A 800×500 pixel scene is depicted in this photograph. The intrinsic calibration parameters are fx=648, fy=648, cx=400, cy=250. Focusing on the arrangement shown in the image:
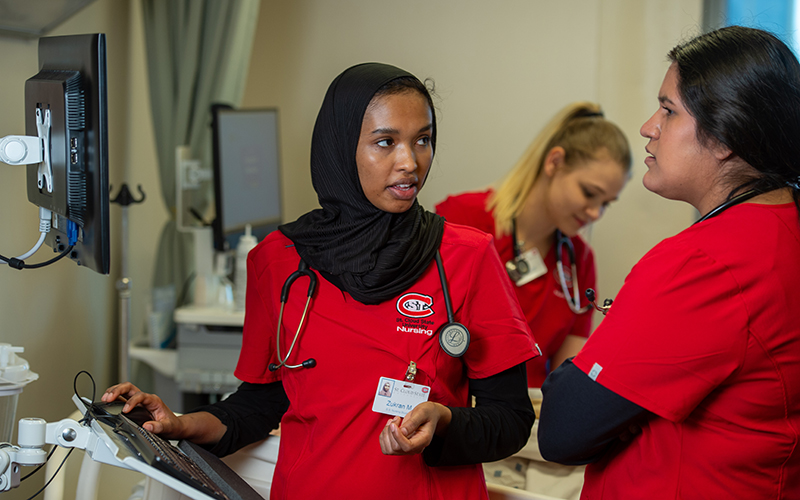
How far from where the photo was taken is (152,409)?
1.11 meters

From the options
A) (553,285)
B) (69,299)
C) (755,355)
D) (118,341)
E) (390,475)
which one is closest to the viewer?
(755,355)

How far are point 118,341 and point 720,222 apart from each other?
7.93 feet

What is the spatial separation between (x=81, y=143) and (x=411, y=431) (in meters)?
0.67

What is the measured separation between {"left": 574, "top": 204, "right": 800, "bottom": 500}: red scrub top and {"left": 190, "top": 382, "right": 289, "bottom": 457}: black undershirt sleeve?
0.62 meters

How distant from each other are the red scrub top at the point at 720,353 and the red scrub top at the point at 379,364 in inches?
8.9

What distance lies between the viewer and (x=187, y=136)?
9.06 ft

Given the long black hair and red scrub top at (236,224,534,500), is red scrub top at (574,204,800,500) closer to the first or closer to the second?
the long black hair

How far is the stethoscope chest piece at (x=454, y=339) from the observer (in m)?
1.01

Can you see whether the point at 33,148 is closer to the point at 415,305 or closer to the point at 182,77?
the point at 415,305

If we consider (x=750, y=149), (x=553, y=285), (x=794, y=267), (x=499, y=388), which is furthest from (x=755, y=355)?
(x=553, y=285)

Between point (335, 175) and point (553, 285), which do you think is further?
point (553, 285)

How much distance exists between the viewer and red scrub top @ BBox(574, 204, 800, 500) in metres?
0.85

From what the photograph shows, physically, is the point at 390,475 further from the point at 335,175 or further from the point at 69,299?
the point at 69,299

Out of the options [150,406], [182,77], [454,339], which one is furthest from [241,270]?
[454,339]
